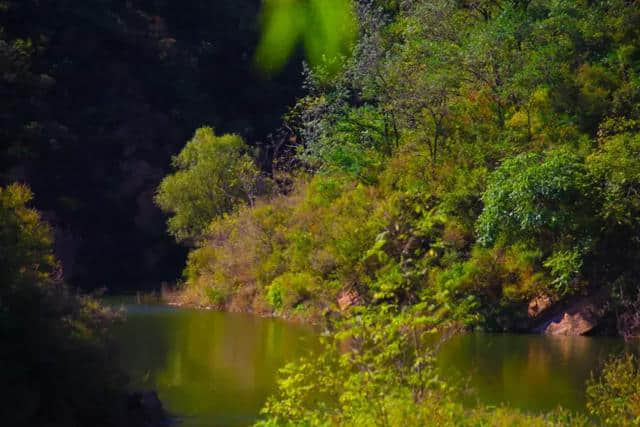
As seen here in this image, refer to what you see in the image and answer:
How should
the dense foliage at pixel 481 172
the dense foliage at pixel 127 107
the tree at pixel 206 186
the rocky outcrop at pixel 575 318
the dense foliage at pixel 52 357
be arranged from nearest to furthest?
the dense foliage at pixel 52 357
the dense foliage at pixel 481 172
the rocky outcrop at pixel 575 318
the tree at pixel 206 186
the dense foliage at pixel 127 107

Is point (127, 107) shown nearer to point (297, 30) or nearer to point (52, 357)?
point (297, 30)

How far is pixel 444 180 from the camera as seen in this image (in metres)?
37.6

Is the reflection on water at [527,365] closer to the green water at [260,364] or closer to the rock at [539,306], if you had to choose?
the green water at [260,364]

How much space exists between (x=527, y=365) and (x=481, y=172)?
40.2 ft

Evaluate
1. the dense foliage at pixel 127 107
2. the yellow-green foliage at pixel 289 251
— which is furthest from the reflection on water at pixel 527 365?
the dense foliage at pixel 127 107

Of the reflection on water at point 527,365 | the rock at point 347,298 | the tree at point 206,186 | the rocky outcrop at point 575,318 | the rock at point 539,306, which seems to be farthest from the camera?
the tree at point 206,186

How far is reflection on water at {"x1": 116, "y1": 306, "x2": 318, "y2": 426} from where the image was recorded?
20.1 m

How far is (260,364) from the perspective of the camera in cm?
2561

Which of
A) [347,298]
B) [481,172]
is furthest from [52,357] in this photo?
[481,172]

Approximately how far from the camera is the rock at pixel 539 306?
1319 inches

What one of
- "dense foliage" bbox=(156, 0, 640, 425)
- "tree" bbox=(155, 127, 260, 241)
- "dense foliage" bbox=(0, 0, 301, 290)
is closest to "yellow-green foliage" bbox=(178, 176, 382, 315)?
"dense foliage" bbox=(156, 0, 640, 425)

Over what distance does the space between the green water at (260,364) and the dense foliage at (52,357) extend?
2297mm

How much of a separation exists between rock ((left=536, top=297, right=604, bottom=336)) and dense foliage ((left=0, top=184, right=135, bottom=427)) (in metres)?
18.8

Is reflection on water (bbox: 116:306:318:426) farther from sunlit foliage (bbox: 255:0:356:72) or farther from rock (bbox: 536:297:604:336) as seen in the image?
sunlit foliage (bbox: 255:0:356:72)
